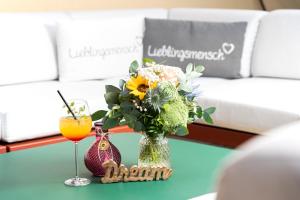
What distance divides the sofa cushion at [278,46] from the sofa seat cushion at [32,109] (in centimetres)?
105

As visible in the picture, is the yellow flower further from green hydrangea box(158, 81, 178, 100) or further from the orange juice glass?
→ the orange juice glass

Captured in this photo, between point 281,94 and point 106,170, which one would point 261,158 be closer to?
point 106,170

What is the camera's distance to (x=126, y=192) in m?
1.77

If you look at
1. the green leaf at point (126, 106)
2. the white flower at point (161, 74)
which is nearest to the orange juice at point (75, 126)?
the green leaf at point (126, 106)

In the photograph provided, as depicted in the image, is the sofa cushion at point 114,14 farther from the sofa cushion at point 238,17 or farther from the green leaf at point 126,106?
the green leaf at point 126,106

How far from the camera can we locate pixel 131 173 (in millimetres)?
1857

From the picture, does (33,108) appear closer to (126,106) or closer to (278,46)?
(126,106)

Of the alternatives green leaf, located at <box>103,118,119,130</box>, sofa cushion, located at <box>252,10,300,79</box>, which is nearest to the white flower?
green leaf, located at <box>103,118,119,130</box>

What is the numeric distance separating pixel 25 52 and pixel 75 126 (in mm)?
1737

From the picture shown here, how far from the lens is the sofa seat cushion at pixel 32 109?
2.83 m

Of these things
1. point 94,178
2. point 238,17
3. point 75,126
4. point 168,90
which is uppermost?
point 238,17

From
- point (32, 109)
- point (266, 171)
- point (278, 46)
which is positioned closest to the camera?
point (266, 171)

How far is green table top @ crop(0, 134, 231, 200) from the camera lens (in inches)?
69.1

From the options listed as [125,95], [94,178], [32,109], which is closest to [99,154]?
[94,178]
